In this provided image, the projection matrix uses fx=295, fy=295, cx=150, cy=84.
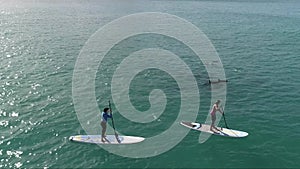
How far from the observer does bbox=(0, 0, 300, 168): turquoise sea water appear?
2778 centimetres

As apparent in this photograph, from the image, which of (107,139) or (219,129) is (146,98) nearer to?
(107,139)

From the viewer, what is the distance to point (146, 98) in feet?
131

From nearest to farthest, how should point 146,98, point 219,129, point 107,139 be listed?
point 107,139 → point 219,129 → point 146,98

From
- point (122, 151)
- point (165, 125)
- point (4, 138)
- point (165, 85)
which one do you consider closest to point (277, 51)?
point (165, 85)

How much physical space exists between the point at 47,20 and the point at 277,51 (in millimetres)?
68699

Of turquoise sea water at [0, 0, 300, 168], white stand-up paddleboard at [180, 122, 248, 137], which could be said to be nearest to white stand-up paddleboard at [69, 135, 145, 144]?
turquoise sea water at [0, 0, 300, 168]

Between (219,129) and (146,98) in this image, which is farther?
(146,98)

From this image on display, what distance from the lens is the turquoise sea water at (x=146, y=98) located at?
27.8 m

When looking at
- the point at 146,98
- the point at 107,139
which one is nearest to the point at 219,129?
the point at 146,98

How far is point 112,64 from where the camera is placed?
2104 inches

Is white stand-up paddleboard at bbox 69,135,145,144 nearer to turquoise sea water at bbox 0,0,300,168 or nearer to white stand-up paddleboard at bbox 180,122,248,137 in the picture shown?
turquoise sea water at bbox 0,0,300,168

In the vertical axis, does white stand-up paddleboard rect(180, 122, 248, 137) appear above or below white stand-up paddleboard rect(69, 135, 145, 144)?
above

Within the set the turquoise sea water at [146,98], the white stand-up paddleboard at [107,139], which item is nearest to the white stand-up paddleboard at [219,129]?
the turquoise sea water at [146,98]

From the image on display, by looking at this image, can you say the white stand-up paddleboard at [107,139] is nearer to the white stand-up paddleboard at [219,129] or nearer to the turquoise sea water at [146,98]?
the turquoise sea water at [146,98]
